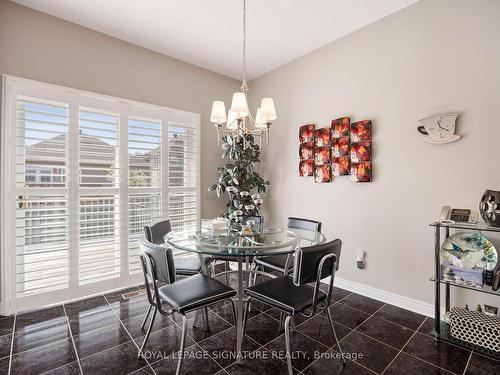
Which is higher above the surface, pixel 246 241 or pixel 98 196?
pixel 98 196

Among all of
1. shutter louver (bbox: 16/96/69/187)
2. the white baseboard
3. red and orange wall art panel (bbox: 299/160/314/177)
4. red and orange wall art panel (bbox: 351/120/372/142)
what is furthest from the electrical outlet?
shutter louver (bbox: 16/96/69/187)

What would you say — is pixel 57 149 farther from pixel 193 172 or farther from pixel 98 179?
pixel 193 172

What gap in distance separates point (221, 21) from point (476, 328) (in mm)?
3534

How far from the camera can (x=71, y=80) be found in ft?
9.19

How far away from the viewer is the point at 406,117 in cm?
261

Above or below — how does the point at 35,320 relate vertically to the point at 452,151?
below

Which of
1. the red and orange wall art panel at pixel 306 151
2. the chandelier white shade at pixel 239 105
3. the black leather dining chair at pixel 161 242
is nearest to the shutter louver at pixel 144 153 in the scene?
the black leather dining chair at pixel 161 242

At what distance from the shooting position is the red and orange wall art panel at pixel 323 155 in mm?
3229

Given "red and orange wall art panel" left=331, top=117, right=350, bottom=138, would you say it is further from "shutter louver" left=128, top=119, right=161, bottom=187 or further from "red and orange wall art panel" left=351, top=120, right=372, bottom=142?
"shutter louver" left=128, top=119, right=161, bottom=187

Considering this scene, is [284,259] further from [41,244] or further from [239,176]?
[41,244]

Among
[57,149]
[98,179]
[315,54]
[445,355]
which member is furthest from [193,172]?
[445,355]

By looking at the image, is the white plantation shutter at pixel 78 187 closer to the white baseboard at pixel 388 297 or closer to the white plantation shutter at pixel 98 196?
the white plantation shutter at pixel 98 196

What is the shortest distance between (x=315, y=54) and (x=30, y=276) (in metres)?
4.03

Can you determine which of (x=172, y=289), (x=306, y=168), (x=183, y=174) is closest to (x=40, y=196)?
(x=183, y=174)
